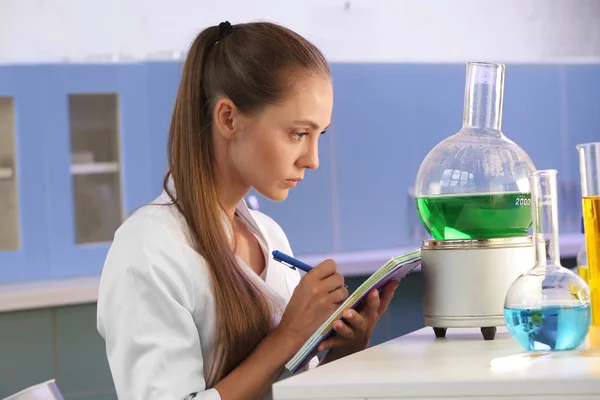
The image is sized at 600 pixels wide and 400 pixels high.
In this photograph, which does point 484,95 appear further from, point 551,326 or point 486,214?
point 551,326

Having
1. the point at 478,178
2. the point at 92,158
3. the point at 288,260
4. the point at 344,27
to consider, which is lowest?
the point at 288,260

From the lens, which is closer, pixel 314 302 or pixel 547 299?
→ pixel 547 299

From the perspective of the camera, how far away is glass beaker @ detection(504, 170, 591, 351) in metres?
1.15

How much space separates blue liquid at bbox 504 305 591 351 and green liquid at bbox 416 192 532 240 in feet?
0.81

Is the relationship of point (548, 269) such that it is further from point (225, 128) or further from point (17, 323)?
point (17, 323)

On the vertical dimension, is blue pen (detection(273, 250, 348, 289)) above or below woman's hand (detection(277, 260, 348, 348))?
above

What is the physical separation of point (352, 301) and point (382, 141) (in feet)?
9.50

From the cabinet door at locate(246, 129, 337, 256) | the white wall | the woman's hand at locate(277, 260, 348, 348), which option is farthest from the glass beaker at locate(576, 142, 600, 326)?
the cabinet door at locate(246, 129, 337, 256)

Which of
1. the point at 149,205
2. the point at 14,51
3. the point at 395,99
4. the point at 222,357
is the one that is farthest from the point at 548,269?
the point at 395,99

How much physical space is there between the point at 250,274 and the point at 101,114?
7.61ft

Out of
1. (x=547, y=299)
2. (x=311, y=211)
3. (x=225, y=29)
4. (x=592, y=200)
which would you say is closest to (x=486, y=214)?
(x=592, y=200)

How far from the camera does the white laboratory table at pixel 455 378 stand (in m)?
0.99

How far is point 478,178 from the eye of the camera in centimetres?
141

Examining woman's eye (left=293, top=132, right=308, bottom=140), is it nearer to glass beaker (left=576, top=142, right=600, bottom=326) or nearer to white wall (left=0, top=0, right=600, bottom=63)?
glass beaker (left=576, top=142, right=600, bottom=326)
